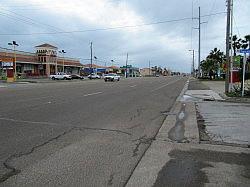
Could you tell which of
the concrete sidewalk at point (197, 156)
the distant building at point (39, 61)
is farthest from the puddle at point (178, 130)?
the distant building at point (39, 61)

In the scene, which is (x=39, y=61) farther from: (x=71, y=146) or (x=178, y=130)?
(x=71, y=146)

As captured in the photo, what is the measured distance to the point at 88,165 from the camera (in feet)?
20.3

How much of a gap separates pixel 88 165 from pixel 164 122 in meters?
5.76

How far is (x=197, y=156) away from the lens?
23.2ft

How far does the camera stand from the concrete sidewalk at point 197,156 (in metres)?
5.56

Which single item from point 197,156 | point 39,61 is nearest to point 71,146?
point 197,156

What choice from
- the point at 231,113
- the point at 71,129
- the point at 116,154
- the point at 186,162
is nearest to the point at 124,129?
the point at 71,129

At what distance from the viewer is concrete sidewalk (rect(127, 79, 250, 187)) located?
556cm

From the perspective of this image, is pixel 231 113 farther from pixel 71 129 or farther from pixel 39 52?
pixel 39 52

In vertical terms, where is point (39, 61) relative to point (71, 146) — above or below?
above

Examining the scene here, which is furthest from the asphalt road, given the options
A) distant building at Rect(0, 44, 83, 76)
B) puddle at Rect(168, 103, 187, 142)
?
distant building at Rect(0, 44, 83, 76)

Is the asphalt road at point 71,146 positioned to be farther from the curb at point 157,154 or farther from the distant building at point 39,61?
the distant building at point 39,61

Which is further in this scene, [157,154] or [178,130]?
[178,130]

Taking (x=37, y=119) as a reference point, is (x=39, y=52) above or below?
above
